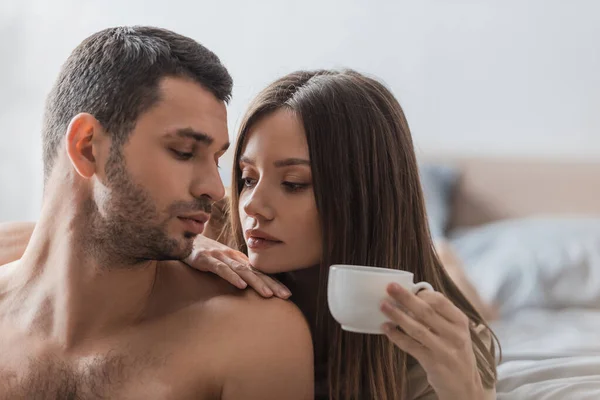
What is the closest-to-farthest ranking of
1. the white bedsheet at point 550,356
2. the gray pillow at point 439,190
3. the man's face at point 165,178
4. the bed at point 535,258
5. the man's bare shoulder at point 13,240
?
the man's face at point 165,178
the white bedsheet at point 550,356
the bed at point 535,258
the man's bare shoulder at point 13,240
the gray pillow at point 439,190

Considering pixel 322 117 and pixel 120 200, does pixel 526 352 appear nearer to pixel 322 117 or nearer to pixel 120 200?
pixel 322 117

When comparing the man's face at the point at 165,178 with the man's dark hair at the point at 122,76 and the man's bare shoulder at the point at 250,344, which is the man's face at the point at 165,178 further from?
the man's bare shoulder at the point at 250,344

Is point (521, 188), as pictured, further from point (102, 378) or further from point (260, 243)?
point (102, 378)

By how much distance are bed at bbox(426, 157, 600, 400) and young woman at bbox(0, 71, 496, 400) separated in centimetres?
21

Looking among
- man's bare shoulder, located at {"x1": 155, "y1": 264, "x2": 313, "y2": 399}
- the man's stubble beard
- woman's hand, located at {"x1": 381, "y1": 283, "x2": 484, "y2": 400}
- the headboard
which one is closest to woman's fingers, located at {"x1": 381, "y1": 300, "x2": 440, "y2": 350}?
woman's hand, located at {"x1": 381, "y1": 283, "x2": 484, "y2": 400}

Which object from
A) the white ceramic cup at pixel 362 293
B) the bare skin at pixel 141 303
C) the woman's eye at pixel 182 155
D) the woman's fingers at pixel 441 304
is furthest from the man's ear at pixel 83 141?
the woman's fingers at pixel 441 304

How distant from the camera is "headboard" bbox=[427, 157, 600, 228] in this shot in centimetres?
305

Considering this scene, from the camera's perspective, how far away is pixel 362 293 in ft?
3.47

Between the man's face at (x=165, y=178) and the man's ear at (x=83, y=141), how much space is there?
0.03 metres

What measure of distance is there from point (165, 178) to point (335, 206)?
0.34 m

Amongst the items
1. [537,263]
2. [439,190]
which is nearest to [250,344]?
[537,263]

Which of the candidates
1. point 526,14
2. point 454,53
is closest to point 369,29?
point 454,53

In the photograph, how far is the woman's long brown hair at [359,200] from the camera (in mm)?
1413

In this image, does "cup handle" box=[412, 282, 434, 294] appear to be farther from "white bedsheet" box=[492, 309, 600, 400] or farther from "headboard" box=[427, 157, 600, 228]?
"headboard" box=[427, 157, 600, 228]
